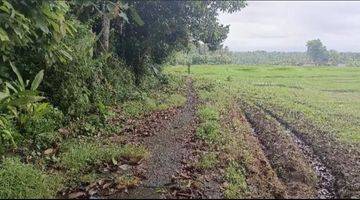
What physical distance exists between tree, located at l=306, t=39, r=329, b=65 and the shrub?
130m

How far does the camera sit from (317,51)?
136 m

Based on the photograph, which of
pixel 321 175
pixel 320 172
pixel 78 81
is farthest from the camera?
pixel 78 81

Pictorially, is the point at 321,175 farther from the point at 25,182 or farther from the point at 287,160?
the point at 25,182

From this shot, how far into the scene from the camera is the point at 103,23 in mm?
18016

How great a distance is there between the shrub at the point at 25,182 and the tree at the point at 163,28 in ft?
44.5

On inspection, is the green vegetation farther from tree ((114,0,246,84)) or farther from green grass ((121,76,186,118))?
tree ((114,0,246,84))

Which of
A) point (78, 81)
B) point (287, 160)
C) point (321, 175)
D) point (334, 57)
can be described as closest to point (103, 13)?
point (78, 81)

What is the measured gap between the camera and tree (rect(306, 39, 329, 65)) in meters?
133

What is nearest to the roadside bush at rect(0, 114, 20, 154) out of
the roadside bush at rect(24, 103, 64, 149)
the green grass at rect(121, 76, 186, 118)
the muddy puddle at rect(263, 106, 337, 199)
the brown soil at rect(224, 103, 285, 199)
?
the roadside bush at rect(24, 103, 64, 149)

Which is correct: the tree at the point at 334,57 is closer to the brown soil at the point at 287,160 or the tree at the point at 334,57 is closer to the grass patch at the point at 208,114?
the grass patch at the point at 208,114

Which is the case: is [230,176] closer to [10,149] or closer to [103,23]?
[10,149]

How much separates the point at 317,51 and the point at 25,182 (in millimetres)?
135442

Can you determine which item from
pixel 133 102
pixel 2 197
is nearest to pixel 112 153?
pixel 2 197

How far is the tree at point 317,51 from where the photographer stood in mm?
132625
